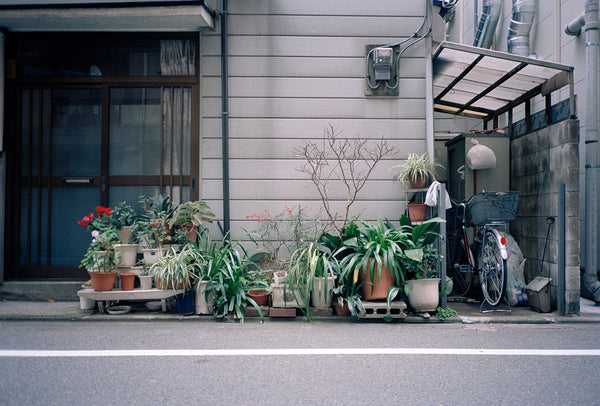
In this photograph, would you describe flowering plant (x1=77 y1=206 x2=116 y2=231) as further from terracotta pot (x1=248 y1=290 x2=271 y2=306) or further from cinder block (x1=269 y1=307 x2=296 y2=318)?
cinder block (x1=269 y1=307 x2=296 y2=318)

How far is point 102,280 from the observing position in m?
5.71

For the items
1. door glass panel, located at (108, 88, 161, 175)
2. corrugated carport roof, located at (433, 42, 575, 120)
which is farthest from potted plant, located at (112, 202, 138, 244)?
corrugated carport roof, located at (433, 42, 575, 120)

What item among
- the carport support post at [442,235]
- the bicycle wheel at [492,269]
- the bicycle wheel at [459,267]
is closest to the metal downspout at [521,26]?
the bicycle wheel at [459,267]

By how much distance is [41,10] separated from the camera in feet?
20.4

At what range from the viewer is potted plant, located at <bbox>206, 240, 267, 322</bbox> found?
5562 millimetres

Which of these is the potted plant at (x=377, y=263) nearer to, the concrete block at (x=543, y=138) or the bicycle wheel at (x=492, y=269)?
the bicycle wheel at (x=492, y=269)

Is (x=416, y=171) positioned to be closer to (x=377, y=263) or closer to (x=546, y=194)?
(x=377, y=263)

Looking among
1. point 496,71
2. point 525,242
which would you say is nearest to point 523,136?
point 496,71

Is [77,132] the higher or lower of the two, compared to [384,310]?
higher

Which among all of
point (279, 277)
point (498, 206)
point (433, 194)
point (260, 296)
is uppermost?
point (433, 194)

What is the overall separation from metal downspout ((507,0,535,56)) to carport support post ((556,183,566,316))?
4.60 metres

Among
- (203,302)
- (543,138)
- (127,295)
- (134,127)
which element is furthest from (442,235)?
(134,127)

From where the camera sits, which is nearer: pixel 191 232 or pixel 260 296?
pixel 260 296

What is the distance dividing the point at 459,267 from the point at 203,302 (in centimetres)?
358
